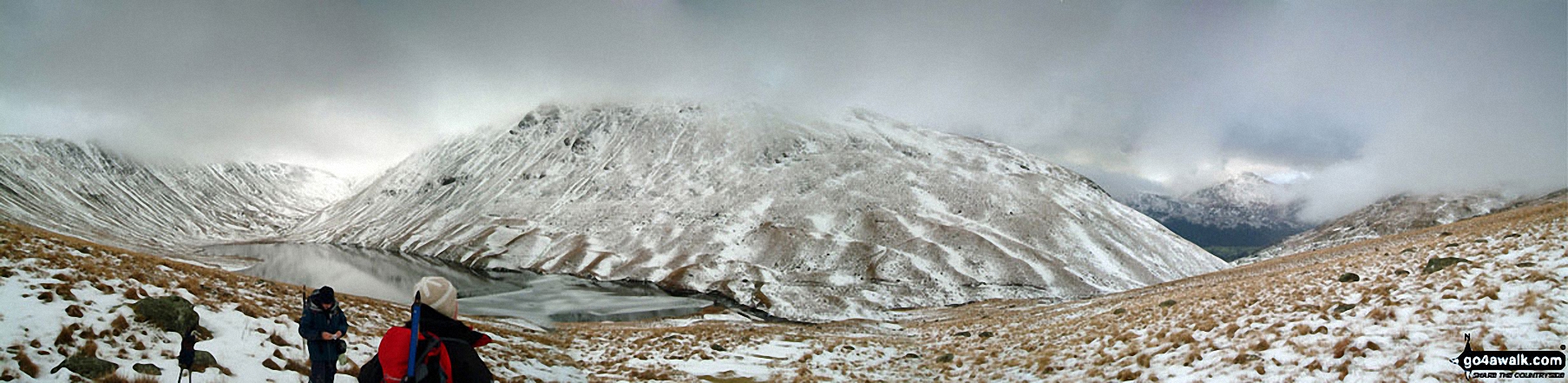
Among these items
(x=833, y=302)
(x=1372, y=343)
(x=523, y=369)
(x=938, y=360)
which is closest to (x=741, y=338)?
(x=938, y=360)

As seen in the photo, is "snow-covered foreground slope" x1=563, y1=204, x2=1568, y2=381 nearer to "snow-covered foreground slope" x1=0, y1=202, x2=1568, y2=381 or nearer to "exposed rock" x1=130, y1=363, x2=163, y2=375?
"snow-covered foreground slope" x1=0, y1=202, x2=1568, y2=381

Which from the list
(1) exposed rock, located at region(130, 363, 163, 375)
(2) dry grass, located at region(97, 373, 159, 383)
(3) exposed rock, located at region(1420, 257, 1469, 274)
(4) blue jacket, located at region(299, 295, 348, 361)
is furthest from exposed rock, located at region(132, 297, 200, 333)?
(3) exposed rock, located at region(1420, 257, 1469, 274)

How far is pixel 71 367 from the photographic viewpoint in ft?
36.1

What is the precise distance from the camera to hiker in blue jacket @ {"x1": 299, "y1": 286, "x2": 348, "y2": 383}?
36.7ft

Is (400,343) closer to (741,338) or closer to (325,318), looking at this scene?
(325,318)

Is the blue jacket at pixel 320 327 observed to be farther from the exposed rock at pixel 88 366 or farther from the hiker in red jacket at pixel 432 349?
the hiker in red jacket at pixel 432 349

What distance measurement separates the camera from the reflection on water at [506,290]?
3824 inches

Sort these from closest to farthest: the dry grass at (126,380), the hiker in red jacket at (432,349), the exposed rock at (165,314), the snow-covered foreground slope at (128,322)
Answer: the hiker in red jacket at (432,349) → the dry grass at (126,380) → the snow-covered foreground slope at (128,322) → the exposed rock at (165,314)

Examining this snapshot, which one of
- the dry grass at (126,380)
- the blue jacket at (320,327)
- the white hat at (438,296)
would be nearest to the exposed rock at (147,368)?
the dry grass at (126,380)

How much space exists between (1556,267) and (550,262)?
7658 inches

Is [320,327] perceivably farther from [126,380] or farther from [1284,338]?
[1284,338]

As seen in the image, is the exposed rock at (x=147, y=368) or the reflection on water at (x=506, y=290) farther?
the reflection on water at (x=506, y=290)

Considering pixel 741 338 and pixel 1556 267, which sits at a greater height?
pixel 1556 267

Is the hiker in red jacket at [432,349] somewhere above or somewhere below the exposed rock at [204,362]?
above
